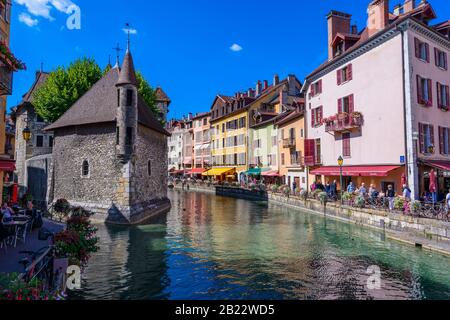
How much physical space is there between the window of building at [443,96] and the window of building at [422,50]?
79.9 inches

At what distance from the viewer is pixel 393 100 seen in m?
19.9

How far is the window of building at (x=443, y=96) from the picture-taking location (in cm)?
2041

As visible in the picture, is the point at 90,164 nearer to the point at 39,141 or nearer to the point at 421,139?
the point at 39,141

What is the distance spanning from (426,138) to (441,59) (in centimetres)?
617

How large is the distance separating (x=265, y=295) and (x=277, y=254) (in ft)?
14.2

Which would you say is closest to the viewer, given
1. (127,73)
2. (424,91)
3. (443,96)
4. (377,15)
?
(424,91)

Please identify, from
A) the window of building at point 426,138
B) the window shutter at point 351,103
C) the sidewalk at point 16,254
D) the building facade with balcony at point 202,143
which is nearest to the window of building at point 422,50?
the window of building at point 426,138

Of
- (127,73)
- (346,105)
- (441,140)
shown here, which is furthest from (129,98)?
(441,140)

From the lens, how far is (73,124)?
22.2 metres

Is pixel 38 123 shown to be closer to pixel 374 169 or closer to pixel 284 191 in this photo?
pixel 284 191

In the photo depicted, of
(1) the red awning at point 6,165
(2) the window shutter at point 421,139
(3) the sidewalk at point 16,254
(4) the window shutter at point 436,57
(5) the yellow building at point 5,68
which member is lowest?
(3) the sidewalk at point 16,254

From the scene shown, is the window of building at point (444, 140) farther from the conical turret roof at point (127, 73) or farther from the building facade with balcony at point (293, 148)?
the conical turret roof at point (127, 73)

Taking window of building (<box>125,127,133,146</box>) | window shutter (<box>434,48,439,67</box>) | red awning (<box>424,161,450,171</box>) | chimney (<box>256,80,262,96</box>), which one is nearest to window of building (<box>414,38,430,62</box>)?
window shutter (<box>434,48,439,67</box>)

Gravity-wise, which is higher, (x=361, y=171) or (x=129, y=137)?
(x=129, y=137)
